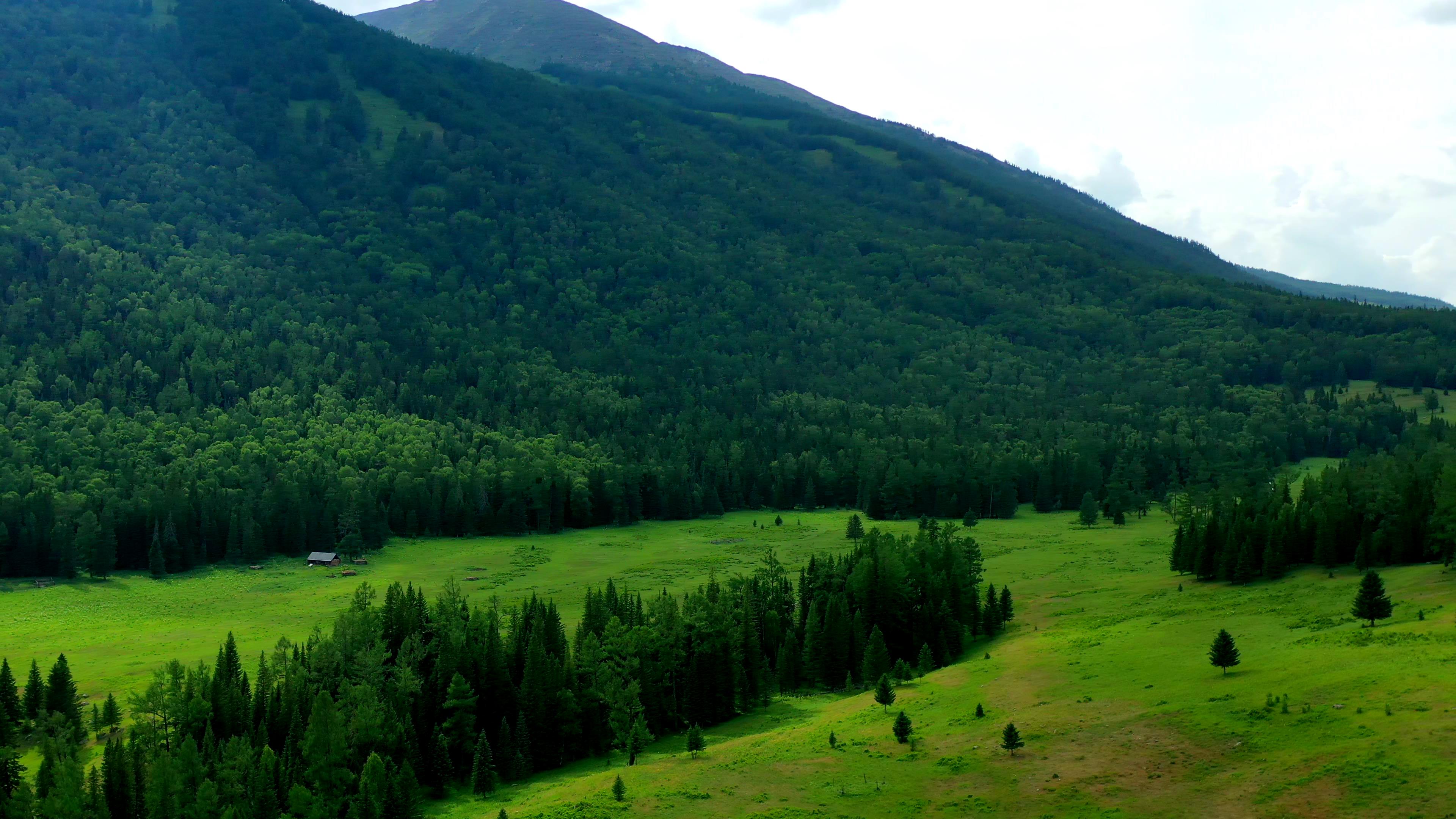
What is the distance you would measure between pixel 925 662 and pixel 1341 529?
46.4 metres

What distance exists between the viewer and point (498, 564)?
17175 cm

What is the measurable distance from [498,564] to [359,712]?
85.7m

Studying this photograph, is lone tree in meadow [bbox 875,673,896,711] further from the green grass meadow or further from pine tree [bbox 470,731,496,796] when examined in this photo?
pine tree [bbox 470,731,496,796]

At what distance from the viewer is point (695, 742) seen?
8481 centimetres

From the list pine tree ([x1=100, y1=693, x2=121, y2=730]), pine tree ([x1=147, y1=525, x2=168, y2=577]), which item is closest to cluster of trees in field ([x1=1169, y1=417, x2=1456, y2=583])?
pine tree ([x1=100, y1=693, x2=121, y2=730])

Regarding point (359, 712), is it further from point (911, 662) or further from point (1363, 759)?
point (1363, 759)

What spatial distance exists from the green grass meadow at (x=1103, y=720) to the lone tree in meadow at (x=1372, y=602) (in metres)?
1.99

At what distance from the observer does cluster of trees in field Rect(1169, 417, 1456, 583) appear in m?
109

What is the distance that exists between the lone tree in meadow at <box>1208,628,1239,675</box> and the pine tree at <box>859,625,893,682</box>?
3358 centimetres

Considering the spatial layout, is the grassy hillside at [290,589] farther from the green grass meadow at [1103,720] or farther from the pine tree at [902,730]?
the pine tree at [902,730]

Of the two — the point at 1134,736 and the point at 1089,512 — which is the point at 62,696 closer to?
the point at 1134,736

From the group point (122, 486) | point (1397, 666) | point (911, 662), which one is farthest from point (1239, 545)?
point (122, 486)

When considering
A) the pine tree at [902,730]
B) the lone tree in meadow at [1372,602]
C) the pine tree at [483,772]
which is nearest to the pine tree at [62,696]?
the pine tree at [483,772]

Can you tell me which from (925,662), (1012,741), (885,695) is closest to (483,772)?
(885,695)
